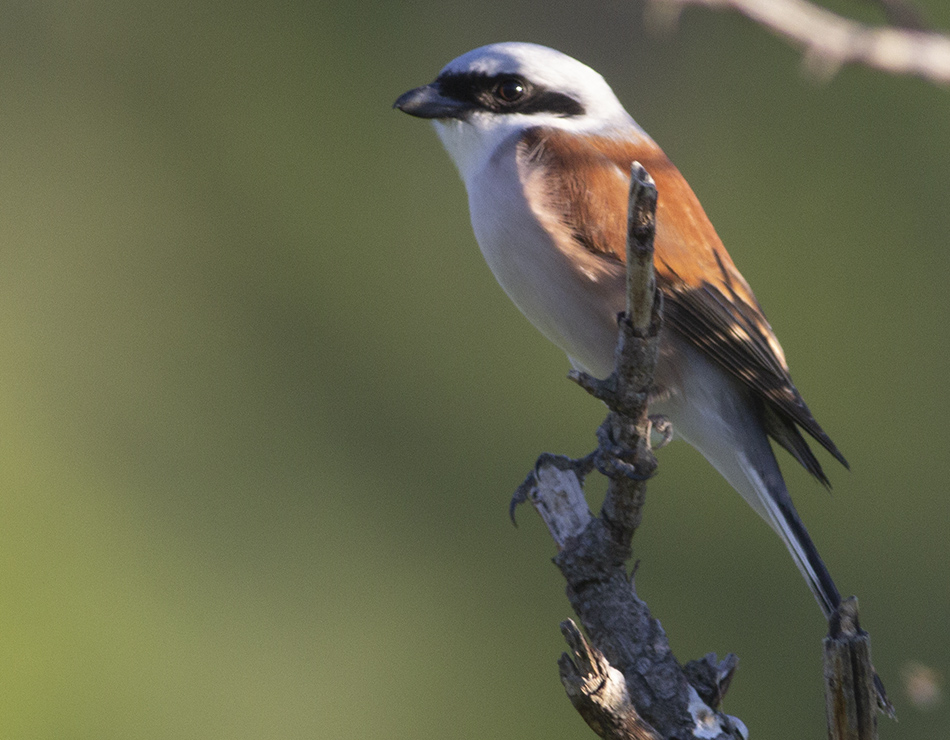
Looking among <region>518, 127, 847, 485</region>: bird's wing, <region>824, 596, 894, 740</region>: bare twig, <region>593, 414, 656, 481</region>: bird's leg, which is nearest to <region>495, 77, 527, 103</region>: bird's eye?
<region>518, 127, 847, 485</region>: bird's wing

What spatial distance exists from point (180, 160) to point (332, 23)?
1.03 metres

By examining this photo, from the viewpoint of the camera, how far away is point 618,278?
236 centimetres

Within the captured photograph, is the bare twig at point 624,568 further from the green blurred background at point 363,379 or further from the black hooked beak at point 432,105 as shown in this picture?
the green blurred background at point 363,379

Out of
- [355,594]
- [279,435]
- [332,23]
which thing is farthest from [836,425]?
[332,23]

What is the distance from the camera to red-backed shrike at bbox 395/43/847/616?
93.3 inches

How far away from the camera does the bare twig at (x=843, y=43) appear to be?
174 centimetres

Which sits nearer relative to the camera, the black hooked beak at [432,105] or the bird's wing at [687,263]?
the bird's wing at [687,263]

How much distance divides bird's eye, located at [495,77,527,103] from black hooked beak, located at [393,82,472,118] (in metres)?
0.08

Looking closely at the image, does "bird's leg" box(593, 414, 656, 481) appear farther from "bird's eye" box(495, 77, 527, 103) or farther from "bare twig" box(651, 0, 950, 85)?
"bird's eye" box(495, 77, 527, 103)

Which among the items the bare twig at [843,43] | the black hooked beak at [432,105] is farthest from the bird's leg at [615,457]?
the black hooked beak at [432,105]

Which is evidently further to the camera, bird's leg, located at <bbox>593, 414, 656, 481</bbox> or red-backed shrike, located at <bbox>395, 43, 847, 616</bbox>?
red-backed shrike, located at <bbox>395, 43, 847, 616</bbox>

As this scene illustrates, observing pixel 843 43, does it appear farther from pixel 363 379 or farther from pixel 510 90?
pixel 363 379

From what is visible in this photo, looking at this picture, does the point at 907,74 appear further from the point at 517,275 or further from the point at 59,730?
the point at 59,730

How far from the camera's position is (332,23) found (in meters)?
5.82
